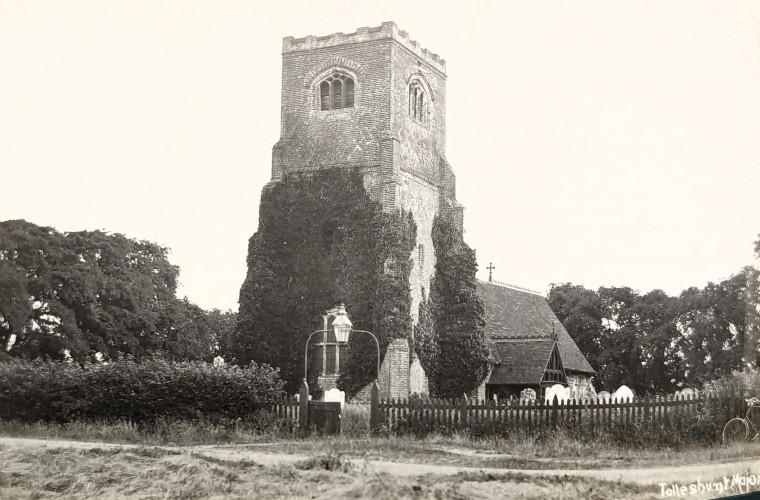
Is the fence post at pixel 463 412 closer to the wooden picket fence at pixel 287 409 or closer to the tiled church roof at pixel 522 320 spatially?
the wooden picket fence at pixel 287 409

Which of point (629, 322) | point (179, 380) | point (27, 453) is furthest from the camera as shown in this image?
point (629, 322)

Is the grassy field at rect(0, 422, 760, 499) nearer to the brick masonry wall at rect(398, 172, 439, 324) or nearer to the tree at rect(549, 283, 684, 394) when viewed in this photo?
the tree at rect(549, 283, 684, 394)

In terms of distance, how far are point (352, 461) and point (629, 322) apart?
2099cm

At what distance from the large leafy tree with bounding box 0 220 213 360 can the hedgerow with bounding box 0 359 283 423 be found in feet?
0.89

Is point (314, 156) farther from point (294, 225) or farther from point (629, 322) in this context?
point (629, 322)

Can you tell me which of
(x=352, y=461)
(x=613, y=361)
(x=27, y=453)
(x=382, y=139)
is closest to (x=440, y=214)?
(x=382, y=139)

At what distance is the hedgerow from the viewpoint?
974 centimetres

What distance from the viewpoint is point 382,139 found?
23562 mm

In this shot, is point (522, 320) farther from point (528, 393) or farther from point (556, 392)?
point (556, 392)

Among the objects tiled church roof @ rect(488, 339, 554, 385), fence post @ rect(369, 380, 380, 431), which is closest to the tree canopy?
tiled church roof @ rect(488, 339, 554, 385)

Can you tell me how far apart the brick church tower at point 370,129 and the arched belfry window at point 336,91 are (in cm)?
1

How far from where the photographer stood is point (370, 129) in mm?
23625

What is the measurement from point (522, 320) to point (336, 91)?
525 inches

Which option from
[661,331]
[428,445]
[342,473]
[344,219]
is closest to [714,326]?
[661,331]
